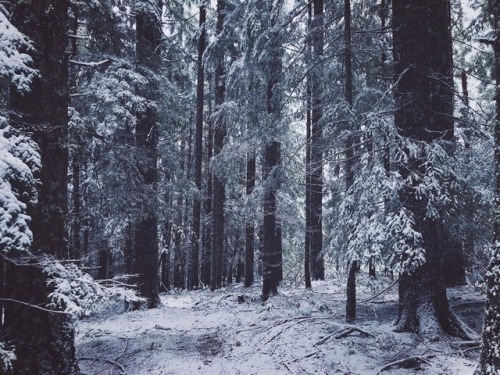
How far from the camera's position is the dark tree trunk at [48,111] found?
4272 mm

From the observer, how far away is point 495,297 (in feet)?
11.0

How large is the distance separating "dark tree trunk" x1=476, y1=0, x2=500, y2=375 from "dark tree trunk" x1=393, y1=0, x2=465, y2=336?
2.11 m

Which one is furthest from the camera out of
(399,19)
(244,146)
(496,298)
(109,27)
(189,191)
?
(189,191)

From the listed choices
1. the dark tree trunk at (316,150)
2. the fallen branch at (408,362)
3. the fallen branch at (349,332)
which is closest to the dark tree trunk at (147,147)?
the dark tree trunk at (316,150)

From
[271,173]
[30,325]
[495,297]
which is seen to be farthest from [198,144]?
[495,297]

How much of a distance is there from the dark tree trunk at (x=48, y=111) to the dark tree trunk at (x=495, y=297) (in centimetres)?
498

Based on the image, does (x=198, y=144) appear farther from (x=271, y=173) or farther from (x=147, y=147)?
(x=271, y=173)

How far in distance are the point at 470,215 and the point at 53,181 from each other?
7.90m

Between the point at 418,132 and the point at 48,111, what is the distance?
6.07 m

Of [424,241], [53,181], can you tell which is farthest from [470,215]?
[53,181]

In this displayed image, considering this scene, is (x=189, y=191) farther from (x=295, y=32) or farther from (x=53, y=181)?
(x=53, y=181)

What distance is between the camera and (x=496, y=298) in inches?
132

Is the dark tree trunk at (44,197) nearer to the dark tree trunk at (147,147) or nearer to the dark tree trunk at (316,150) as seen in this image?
the dark tree trunk at (316,150)

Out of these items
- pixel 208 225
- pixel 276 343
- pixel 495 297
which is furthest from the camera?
pixel 208 225
